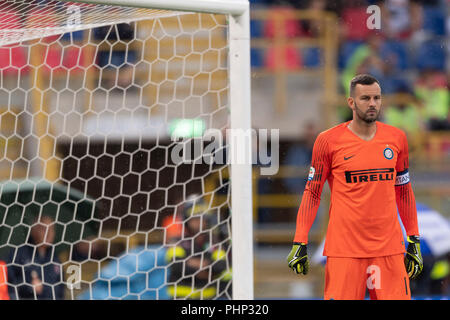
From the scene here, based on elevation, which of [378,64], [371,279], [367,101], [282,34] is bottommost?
[371,279]

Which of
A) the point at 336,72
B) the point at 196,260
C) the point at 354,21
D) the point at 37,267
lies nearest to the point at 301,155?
the point at 336,72

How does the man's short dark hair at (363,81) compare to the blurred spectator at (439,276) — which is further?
the blurred spectator at (439,276)

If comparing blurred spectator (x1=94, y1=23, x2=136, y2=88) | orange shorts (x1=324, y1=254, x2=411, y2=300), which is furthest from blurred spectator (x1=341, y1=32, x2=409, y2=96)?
orange shorts (x1=324, y1=254, x2=411, y2=300)

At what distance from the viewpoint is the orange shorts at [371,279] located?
7.93ft

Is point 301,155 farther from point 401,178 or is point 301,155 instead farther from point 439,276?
point 401,178

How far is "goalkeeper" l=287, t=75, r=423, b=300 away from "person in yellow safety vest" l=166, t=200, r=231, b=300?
36.3 inches

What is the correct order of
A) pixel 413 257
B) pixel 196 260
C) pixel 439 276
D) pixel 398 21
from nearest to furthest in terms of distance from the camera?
pixel 413 257, pixel 196 260, pixel 439 276, pixel 398 21

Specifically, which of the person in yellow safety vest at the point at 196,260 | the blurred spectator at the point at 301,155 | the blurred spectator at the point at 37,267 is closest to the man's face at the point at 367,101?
the person in yellow safety vest at the point at 196,260

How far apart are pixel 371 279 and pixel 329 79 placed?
351cm

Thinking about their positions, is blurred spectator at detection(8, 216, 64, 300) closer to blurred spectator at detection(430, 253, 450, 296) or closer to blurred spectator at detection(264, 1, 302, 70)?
blurred spectator at detection(430, 253, 450, 296)

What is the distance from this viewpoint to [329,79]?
5719mm

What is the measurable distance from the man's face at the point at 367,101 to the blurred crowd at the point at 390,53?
323cm

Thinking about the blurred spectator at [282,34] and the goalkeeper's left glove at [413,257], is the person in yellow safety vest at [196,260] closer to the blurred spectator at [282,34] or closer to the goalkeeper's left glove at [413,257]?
the goalkeeper's left glove at [413,257]
